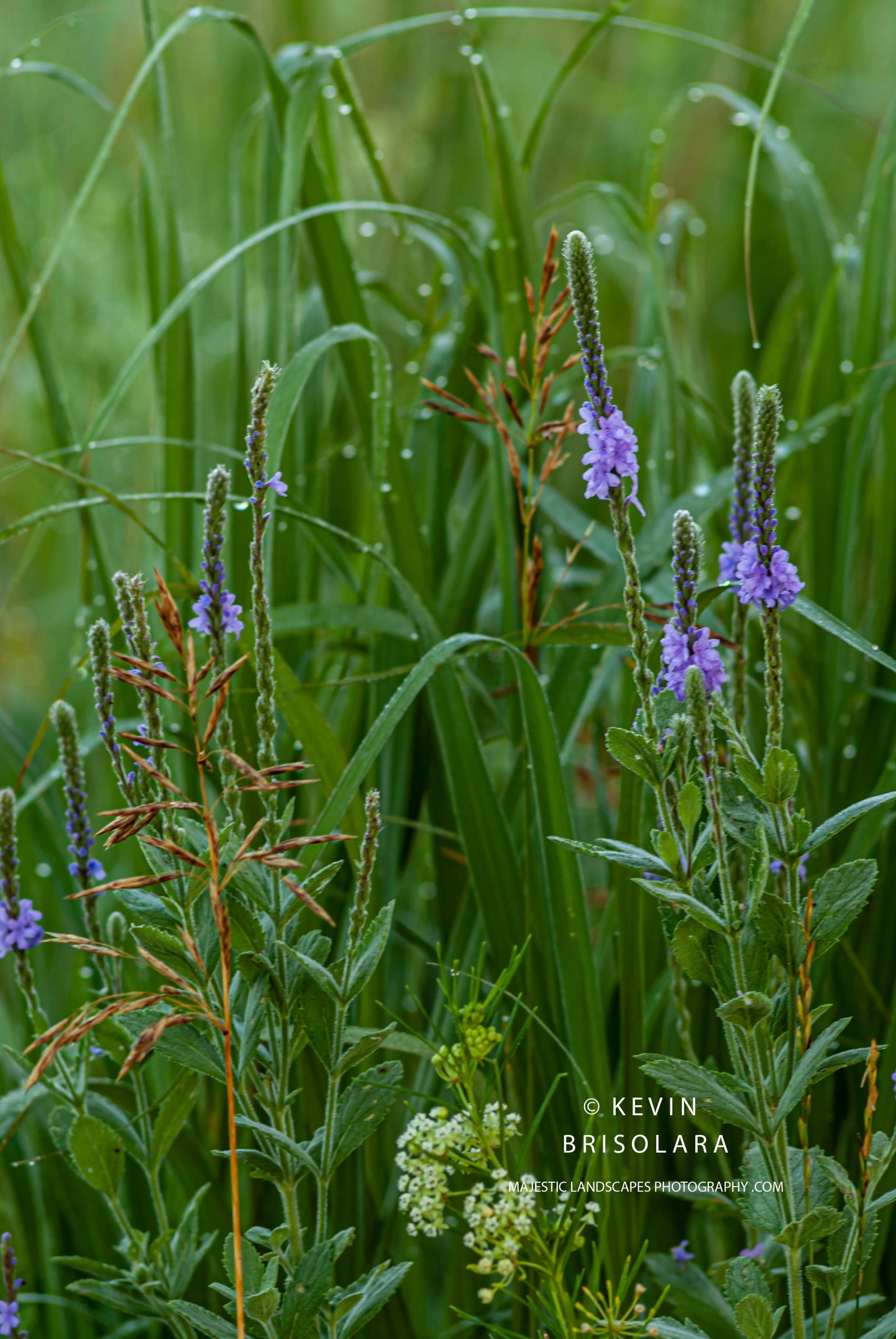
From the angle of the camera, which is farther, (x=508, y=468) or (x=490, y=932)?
(x=508, y=468)

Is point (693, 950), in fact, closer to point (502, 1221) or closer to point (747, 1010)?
point (747, 1010)

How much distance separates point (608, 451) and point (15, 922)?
15.8 inches

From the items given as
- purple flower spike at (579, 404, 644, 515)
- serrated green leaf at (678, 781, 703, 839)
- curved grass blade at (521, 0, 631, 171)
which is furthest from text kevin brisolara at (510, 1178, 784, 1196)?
curved grass blade at (521, 0, 631, 171)

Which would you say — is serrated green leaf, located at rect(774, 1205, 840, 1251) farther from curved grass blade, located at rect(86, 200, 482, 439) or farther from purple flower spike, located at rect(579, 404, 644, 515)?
curved grass blade, located at rect(86, 200, 482, 439)

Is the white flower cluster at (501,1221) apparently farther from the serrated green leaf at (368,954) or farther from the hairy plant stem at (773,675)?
the hairy plant stem at (773,675)

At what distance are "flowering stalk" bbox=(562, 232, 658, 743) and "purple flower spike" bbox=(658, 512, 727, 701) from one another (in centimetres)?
2

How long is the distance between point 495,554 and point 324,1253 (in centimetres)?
63

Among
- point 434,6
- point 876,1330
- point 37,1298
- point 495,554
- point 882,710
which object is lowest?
point 37,1298

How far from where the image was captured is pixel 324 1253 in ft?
1.77

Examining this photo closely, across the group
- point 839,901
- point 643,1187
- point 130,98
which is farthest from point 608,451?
point 130,98

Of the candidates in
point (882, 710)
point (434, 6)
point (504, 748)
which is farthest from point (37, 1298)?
point (434, 6)

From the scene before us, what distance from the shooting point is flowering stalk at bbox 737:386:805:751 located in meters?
0.49

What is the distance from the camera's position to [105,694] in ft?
1.91

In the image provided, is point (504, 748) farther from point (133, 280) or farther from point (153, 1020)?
point (133, 280)
